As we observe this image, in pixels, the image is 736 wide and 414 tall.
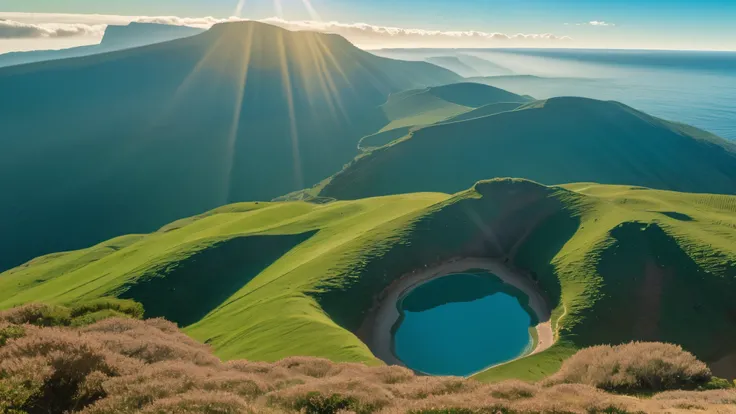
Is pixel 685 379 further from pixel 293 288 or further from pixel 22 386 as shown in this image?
pixel 293 288

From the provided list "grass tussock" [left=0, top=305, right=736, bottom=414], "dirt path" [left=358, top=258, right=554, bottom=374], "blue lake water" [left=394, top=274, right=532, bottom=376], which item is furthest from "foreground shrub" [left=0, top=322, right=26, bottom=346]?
"blue lake water" [left=394, top=274, right=532, bottom=376]

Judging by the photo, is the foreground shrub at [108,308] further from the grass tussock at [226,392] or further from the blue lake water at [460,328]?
the blue lake water at [460,328]

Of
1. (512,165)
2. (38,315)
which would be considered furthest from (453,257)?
(512,165)

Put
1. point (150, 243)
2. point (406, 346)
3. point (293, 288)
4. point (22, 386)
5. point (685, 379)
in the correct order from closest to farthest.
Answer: point (22, 386) → point (685, 379) → point (406, 346) → point (293, 288) → point (150, 243)

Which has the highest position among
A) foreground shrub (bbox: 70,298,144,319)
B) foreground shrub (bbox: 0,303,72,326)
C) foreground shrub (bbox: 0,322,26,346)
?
foreground shrub (bbox: 0,322,26,346)

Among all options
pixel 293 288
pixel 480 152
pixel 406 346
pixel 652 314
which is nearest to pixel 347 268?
pixel 293 288

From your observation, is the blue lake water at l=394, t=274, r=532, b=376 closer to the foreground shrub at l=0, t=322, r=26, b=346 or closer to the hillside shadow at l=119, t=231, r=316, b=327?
the hillside shadow at l=119, t=231, r=316, b=327
